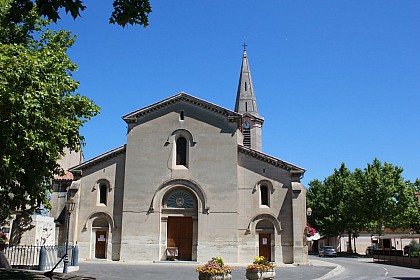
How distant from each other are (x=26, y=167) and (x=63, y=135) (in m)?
1.86

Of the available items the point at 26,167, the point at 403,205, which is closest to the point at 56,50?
the point at 26,167

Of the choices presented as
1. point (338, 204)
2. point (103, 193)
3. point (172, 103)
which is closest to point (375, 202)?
point (338, 204)

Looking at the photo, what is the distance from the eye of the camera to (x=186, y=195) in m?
32.4

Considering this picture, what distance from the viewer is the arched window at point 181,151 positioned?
33.1 m

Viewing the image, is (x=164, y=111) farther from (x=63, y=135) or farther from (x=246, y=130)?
(x=63, y=135)

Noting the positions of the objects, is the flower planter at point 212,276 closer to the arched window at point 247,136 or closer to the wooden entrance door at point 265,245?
the wooden entrance door at point 265,245

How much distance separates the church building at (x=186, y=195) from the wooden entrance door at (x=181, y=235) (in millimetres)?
73

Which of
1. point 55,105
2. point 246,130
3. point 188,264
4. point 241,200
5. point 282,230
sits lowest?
point 188,264

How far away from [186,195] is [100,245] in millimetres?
7587

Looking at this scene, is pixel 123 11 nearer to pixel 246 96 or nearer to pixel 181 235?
pixel 181 235

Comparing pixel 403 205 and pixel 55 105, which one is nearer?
pixel 55 105

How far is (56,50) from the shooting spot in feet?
55.8

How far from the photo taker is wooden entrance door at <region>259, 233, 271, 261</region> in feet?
102

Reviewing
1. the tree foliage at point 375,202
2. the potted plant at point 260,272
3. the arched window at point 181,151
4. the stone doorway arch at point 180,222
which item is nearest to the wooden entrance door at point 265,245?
the stone doorway arch at point 180,222
